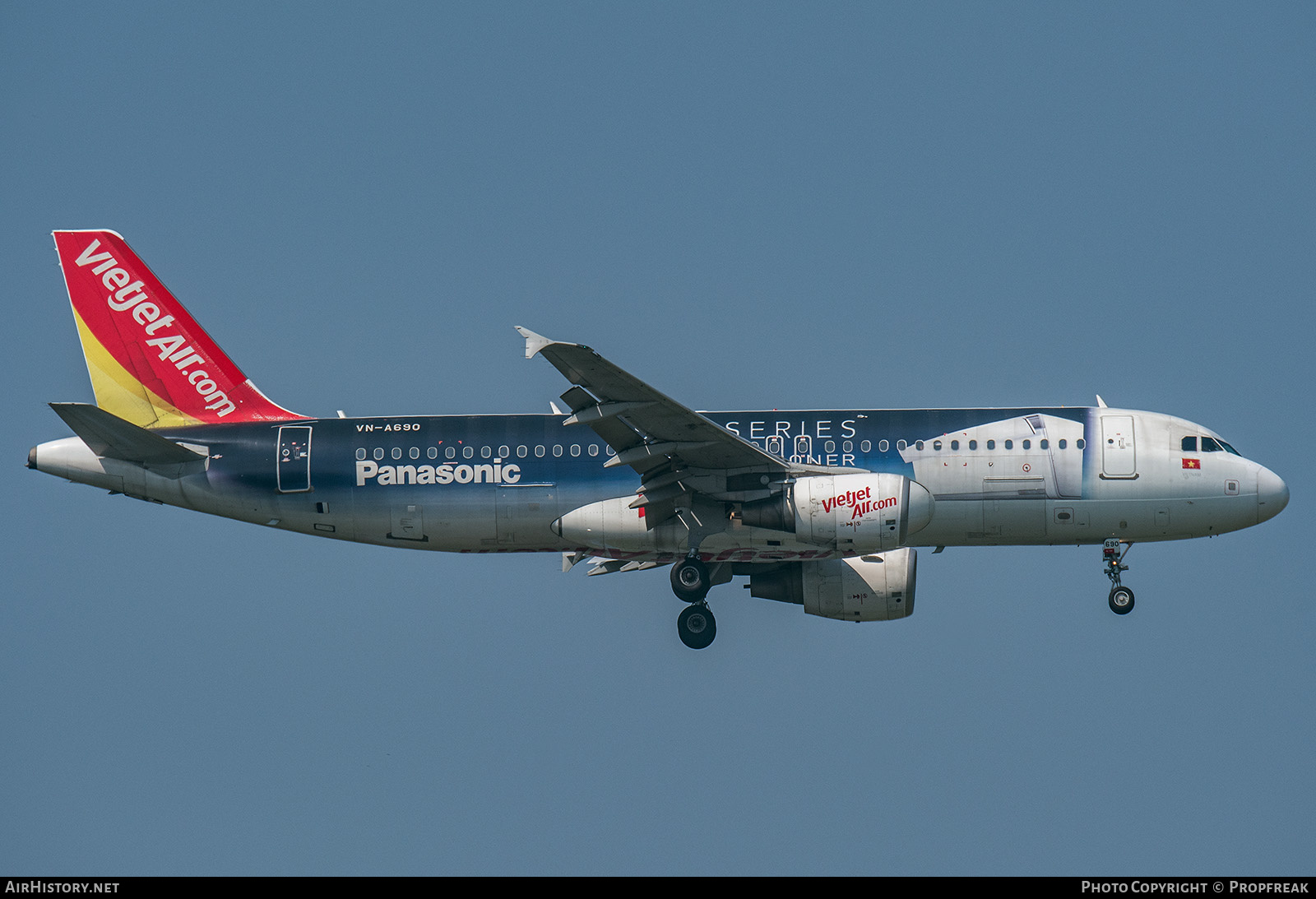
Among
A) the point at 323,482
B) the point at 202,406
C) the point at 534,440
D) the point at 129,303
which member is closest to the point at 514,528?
the point at 534,440

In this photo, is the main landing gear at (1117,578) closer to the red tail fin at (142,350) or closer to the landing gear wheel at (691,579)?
the landing gear wheel at (691,579)

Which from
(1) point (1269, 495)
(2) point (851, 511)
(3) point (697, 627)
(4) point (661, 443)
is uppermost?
(4) point (661, 443)

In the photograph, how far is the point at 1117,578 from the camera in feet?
140

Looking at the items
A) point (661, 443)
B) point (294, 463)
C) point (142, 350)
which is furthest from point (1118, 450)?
point (142, 350)

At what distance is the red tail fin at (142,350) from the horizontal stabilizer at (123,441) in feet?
6.39

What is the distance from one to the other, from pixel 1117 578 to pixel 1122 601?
1.93 feet

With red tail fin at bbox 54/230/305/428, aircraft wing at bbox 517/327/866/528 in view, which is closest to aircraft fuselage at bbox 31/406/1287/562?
aircraft wing at bbox 517/327/866/528

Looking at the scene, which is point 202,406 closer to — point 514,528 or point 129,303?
point 129,303

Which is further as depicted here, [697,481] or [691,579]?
[691,579]

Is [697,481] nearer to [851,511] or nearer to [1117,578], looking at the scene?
[851,511]

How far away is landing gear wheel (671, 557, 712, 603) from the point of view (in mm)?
41344

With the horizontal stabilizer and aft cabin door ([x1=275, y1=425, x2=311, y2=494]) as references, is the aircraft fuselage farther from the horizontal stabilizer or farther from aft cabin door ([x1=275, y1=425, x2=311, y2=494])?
the horizontal stabilizer

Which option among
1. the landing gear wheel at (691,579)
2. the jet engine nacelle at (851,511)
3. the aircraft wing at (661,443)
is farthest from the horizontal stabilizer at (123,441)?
the jet engine nacelle at (851,511)
